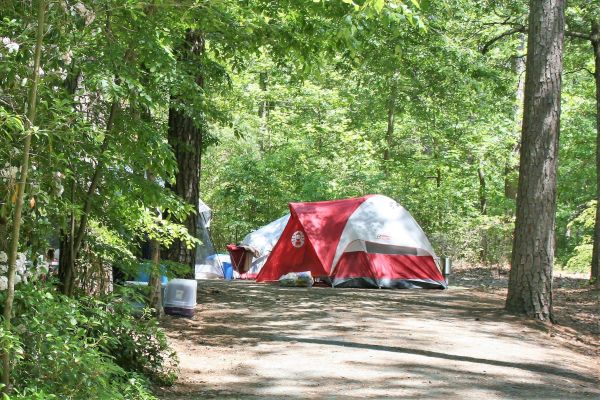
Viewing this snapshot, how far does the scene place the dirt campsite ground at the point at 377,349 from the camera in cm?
625

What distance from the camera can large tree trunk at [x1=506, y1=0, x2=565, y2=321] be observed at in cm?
1023

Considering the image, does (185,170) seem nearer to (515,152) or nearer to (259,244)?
(259,244)

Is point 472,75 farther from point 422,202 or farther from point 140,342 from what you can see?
point 422,202

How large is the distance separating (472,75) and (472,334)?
5083mm

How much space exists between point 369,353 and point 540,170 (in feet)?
13.3

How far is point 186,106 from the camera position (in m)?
6.62

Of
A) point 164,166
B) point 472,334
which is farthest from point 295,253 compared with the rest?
point 164,166

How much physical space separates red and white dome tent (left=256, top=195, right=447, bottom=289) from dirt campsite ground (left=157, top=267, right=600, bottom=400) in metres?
2.42

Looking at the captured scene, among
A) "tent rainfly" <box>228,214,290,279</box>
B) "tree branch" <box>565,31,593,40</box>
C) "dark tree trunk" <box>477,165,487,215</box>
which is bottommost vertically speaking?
"tent rainfly" <box>228,214,290,279</box>

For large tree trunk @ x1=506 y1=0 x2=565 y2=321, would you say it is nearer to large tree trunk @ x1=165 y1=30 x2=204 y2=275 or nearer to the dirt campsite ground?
the dirt campsite ground

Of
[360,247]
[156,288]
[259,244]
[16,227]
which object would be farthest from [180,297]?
[259,244]

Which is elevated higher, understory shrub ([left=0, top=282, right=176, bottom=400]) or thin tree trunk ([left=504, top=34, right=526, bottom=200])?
thin tree trunk ([left=504, top=34, right=526, bottom=200])

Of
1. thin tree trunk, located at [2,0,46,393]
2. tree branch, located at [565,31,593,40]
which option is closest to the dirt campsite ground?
thin tree trunk, located at [2,0,46,393]

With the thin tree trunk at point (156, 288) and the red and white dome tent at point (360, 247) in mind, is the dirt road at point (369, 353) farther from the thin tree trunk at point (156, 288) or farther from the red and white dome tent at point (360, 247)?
the red and white dome tent at point (360, 247)
